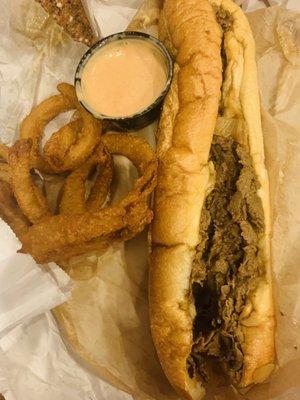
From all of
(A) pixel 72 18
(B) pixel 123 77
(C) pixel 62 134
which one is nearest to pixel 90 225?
(C) pixel 62 134

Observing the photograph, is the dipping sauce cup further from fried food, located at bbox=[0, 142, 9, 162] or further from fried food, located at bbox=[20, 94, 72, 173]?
fried food, located at bbox=[0, 142, 9, 162]

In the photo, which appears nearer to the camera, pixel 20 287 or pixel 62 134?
pixel 20 287

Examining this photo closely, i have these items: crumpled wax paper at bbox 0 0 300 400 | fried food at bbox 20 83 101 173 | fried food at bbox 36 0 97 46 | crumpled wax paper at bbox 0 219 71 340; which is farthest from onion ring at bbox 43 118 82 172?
fried food at bbox 36 0 97 46

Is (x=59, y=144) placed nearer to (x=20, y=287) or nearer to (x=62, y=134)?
(x=62, y=134)

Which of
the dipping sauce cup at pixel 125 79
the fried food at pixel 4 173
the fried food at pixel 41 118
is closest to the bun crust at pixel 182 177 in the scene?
the dipping sauce cup at pixel 125 79

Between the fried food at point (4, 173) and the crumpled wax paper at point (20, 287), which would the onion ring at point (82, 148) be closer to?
the fried food at point (4, 173)

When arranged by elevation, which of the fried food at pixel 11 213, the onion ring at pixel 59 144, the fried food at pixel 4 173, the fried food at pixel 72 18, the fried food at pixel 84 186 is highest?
the fried food at pixel 72 18
